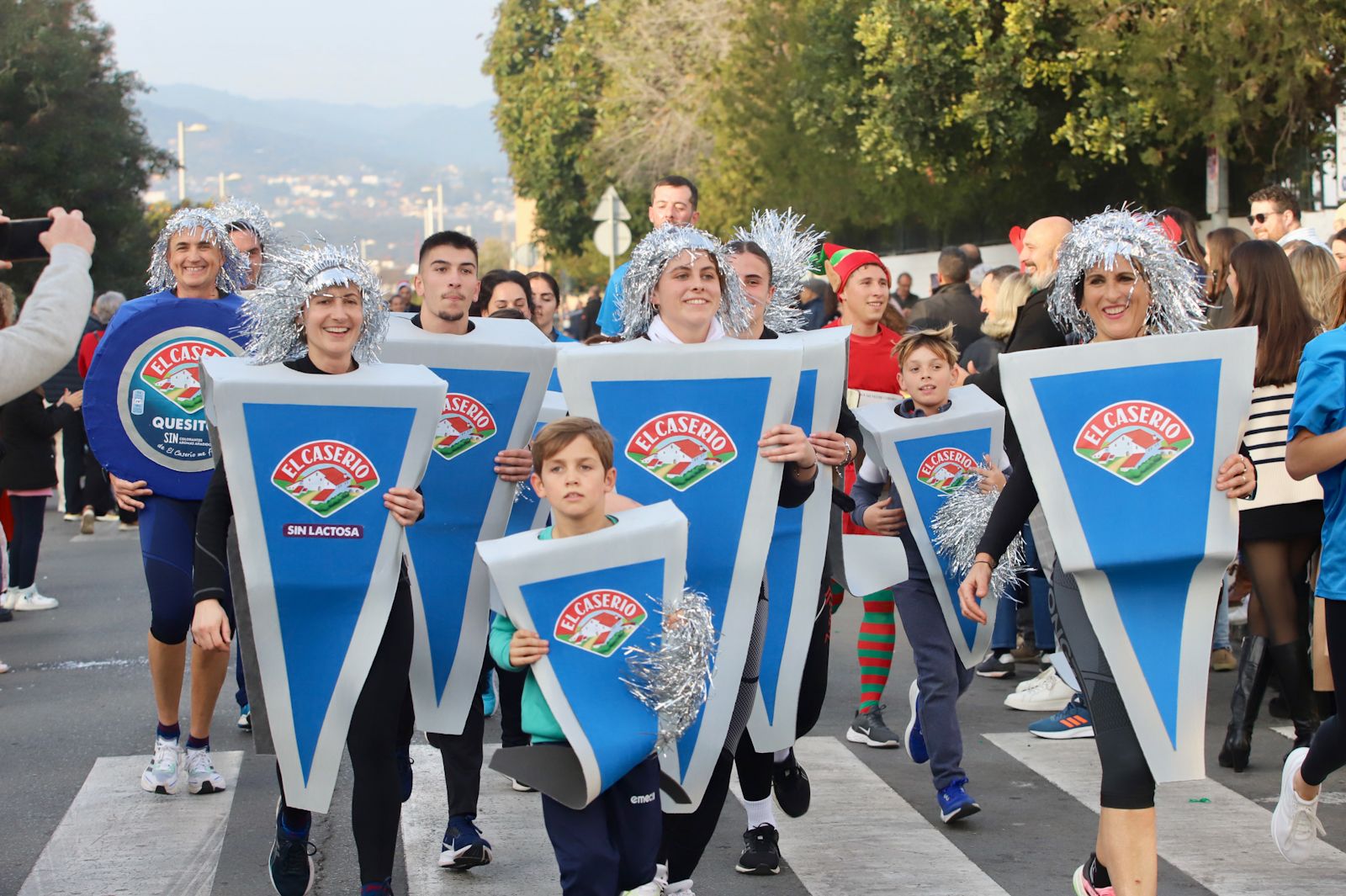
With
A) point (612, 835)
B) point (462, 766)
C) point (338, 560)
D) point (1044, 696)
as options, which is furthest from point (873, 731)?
point (338, 560)

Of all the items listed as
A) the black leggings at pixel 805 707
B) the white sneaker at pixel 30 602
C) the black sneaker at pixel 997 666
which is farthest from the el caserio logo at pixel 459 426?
the white sneaker at pixel 30 602

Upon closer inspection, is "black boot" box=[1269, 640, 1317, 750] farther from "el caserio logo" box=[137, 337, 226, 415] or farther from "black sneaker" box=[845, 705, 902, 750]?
"el caserio logo" box=[137, 337, 226, 415]

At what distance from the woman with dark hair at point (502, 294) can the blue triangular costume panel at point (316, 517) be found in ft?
9.54

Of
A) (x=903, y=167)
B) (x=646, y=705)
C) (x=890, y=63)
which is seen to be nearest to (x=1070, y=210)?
(x=903, y=167)

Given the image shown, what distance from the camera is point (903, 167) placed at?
87.1 ft

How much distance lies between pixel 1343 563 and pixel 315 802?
3.13 metres

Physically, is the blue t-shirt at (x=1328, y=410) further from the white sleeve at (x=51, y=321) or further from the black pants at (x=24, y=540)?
the black pants at (x=24, y=540)

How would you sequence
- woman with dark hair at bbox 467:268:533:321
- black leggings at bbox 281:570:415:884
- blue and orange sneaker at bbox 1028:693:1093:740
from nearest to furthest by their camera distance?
black leggings at bbox 281:570:415:884, blue and orange sneaker at bbox 1028:693:1093:740, woman with dark hair at bbox 467:268:533:321

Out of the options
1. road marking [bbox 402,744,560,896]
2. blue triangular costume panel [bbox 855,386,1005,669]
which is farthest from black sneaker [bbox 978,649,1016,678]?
road marking [bbox 402,744,560,896]

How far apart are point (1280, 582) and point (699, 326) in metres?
2.85

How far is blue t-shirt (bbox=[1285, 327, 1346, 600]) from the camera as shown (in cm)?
536

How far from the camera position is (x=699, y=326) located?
538cm

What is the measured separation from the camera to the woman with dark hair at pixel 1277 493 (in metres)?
6.84

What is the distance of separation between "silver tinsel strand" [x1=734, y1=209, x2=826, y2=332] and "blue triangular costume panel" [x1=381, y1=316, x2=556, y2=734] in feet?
2.61
